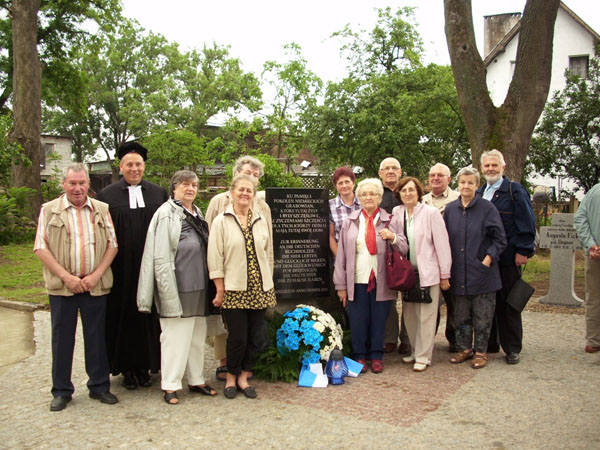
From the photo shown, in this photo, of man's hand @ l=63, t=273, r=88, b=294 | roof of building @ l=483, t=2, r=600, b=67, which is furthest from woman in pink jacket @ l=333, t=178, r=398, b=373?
roof of building @ l=483, t=2, r=600, b=67

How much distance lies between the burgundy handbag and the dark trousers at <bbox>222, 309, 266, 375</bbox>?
1.26 meters

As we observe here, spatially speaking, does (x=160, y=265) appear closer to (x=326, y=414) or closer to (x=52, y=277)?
(x=52, y=277)

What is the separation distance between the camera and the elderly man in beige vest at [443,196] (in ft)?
20.0

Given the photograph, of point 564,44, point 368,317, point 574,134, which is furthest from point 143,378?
point 564,44

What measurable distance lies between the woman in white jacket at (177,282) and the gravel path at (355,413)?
13.2 inches

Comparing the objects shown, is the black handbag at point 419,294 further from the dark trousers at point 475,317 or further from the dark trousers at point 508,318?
the dark trousers at point 508,318

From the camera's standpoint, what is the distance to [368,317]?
18.3ft

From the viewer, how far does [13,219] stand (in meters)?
17.2

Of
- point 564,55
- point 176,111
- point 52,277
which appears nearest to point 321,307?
point 52,277

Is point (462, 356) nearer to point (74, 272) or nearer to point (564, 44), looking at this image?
point (74, 272)

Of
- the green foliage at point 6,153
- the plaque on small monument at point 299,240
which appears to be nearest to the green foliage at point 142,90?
the green foliage at point 6,153

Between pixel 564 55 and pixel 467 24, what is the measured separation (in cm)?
2357

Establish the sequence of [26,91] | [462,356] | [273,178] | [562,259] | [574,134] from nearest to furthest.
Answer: [462,356]
[562,259]
[273,178]
[574,134]
[26,91]

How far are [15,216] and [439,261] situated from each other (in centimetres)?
1557
